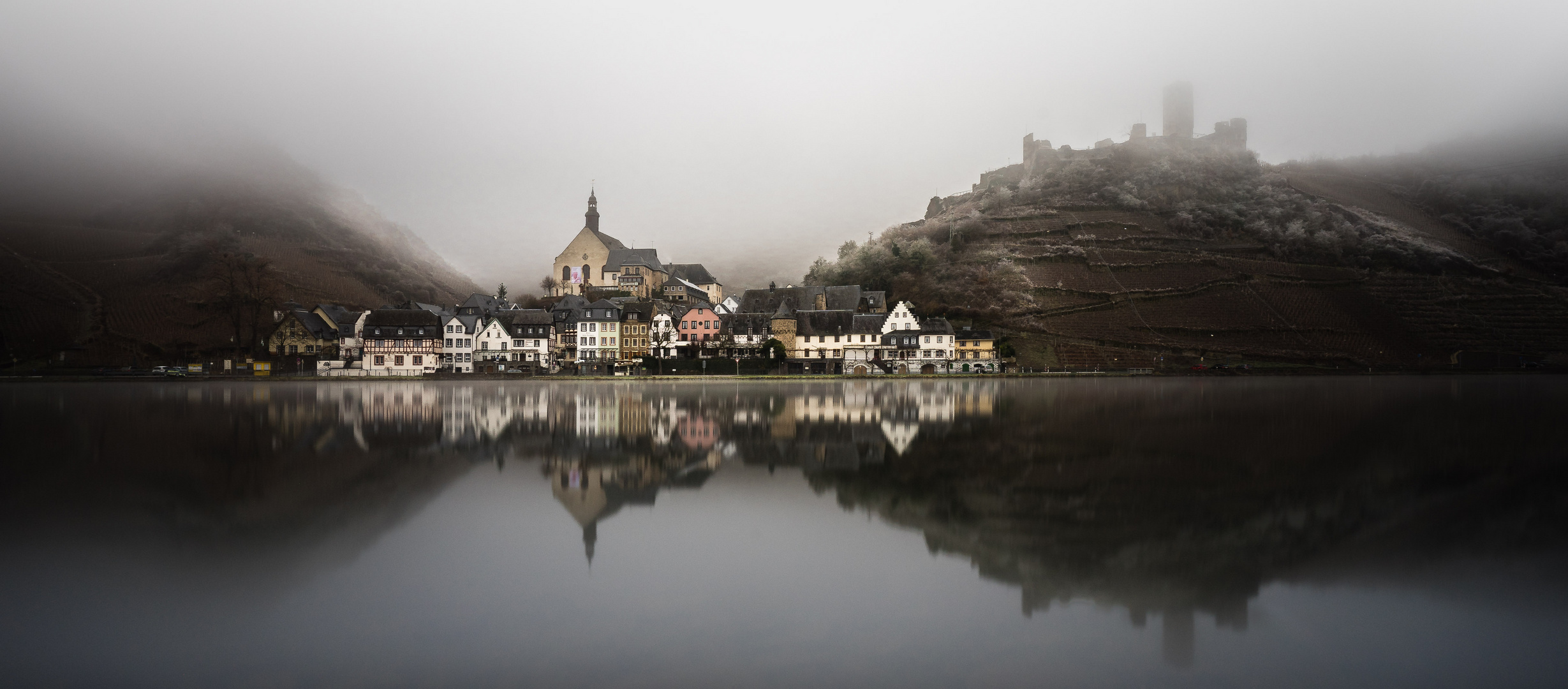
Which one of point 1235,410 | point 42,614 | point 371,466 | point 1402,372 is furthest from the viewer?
point 1402,372

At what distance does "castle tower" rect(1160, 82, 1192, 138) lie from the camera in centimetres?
11656

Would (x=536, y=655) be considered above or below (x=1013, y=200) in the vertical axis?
below

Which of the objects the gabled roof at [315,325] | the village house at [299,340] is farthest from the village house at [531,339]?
the gabled roof at [315,325]

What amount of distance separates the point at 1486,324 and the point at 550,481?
94.9 m

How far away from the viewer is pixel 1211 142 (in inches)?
4510

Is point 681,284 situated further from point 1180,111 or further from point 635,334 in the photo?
point 1180,111

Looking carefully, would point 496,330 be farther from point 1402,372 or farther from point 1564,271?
point 1564,271

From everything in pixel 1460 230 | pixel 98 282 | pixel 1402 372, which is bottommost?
pixel 1402 372

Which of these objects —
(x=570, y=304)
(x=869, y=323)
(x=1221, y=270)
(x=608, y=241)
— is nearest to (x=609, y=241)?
(x=608, y=241)

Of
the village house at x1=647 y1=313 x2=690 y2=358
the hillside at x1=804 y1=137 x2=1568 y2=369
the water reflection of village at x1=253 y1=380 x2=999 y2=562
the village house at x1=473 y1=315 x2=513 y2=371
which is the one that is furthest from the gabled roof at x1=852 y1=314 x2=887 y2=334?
the village house at x1=473 y1=315 x2=513 y2=371

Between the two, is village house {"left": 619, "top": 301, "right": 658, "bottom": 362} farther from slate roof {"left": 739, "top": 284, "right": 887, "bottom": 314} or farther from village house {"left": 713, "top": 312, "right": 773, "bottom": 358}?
slate roof {"left": 739, "top": 284, "right": 887, "bottom": 314}

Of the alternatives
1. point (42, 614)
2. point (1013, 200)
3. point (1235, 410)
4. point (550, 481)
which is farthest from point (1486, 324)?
point (42, 614)

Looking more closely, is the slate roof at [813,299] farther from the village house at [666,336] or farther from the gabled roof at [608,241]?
the gabled roof at [608,241]

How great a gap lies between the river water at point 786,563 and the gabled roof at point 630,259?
7097 cm
